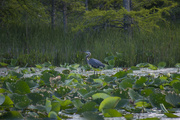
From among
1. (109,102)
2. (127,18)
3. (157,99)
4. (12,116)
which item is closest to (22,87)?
(12,116)

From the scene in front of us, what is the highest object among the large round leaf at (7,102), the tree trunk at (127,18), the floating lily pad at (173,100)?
the tree trunk at (127,18)

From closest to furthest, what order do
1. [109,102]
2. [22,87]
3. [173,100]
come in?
[109,102]
[173,100]
[22,87]

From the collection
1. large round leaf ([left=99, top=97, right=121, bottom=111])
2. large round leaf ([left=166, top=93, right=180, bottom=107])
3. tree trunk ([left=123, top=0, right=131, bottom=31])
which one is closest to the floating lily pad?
large round leaf ([left=166, top=93, right=180, bottom=107])

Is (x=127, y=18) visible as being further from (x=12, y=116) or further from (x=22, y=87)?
(x=12, y=116)

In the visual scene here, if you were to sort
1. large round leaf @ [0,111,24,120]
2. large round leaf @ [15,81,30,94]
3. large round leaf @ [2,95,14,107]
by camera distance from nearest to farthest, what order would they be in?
large round leaf @ [0,111,24,120] < large round leaf @ [2,95,14,107] < large round leaf @ [15,81,30,94]

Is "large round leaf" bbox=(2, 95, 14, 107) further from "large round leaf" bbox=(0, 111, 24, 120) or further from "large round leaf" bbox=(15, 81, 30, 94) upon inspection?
"large round leaf" bbox=(15, 81, 30, 94)

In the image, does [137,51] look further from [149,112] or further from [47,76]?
[149,112]

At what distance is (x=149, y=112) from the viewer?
1.71 metres

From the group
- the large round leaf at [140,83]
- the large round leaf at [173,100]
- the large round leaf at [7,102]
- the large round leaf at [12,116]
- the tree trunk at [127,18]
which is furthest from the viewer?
the tree trunk at [127,18]

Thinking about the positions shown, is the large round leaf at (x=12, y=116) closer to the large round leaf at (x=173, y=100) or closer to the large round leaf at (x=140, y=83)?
the large round leaf at (x=173, y=100)

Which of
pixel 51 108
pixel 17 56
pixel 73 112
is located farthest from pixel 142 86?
pixel 17 56

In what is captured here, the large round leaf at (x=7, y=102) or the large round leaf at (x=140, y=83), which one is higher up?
the large round leaf at (x=7, y=102)

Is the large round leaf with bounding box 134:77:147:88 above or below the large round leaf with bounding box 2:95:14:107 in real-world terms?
below

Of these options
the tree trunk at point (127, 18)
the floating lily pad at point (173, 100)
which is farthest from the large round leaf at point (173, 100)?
the tree trunk at point (127, 18)
